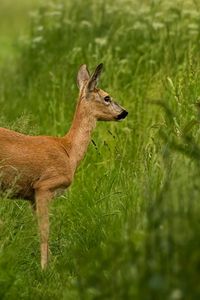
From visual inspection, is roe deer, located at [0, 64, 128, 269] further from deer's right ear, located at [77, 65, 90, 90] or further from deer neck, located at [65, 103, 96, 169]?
deer's right ear, located at [77, 65, 90, 90]

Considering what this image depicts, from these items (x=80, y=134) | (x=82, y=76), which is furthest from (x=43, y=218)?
(x=82, y=76)

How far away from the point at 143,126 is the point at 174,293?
15.4ft

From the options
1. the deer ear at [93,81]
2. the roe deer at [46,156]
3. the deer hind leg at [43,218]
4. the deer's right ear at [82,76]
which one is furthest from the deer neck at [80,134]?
the deer hind leg at [43,218]

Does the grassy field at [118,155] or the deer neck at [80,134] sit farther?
the deer neck at [80,134]

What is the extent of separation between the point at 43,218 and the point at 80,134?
3.22 feet

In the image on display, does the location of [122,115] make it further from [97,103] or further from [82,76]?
[82,76]

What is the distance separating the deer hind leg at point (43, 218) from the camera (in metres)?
7.76

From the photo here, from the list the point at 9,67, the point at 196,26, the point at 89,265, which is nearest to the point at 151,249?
the point at 89,265

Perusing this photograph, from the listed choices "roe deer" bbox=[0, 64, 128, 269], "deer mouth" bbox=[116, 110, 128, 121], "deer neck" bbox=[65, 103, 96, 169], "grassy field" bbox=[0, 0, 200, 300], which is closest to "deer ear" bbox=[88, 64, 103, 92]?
"roe deer" bbox=[0, 64, 128, 269]

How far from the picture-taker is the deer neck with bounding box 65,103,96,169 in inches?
341

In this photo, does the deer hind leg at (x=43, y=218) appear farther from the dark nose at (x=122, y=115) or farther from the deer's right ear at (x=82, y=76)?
the deer's right ear at (x=82, y=76)

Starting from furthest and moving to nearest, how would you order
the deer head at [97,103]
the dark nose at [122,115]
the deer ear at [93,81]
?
1. the dark nose at [122,115]
2. the deer head at [97,103]
3. the deer ear at [93,81]

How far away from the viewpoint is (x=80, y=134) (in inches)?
346

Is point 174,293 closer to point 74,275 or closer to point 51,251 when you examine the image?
point 74,275
